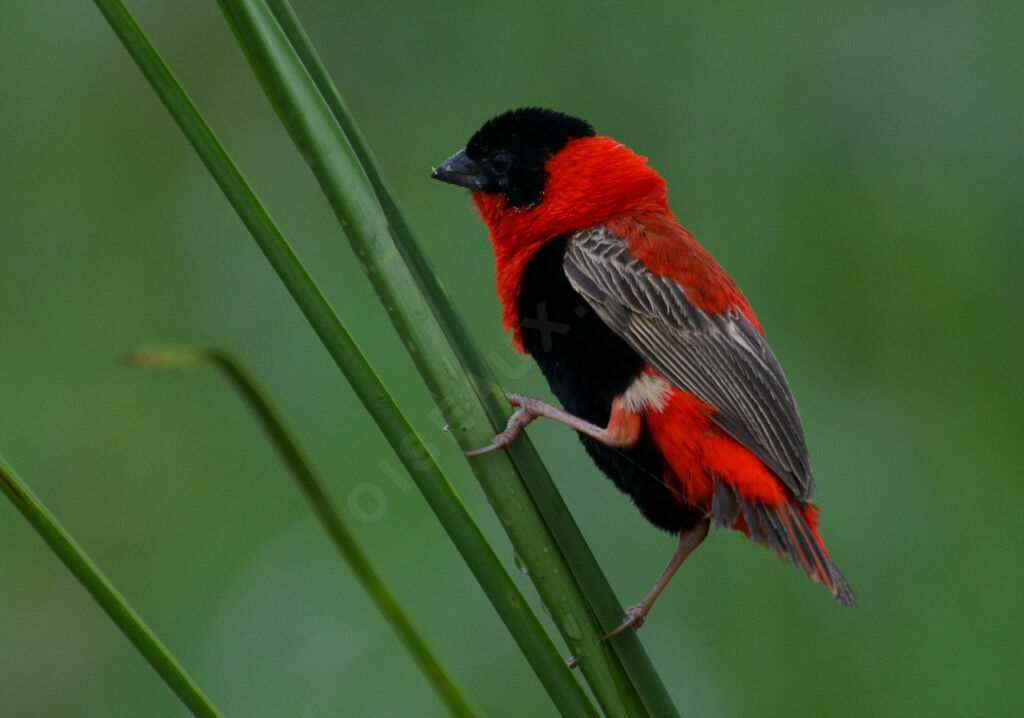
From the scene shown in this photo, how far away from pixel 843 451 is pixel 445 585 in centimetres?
126

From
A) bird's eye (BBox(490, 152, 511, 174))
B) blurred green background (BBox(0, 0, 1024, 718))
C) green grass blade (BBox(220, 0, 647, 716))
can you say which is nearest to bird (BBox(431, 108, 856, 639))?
bird's eye (BBox(490, 152, 511, 174))

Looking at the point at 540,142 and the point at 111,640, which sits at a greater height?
the point at 540,142

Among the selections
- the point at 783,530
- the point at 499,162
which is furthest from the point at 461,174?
the point at 783,530

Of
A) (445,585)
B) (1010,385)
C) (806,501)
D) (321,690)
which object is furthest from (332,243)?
(1010,385)

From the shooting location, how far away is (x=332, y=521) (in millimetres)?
1219

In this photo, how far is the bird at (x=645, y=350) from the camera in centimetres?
229

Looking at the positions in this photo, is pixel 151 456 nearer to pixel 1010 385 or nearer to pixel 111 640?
pixel 111 640

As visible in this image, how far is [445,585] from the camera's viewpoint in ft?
9.96

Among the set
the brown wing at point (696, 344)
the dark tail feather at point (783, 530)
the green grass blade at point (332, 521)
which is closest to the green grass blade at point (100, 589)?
the green grass blade at point (332, 521)

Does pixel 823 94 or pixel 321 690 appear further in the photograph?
pixel 823 94

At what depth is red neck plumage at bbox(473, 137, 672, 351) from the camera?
2.60 meters

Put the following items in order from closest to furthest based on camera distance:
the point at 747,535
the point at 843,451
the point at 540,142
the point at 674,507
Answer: the point at 747,535 → the point at 674,507 → the point at 540,142 → the point at 843,451

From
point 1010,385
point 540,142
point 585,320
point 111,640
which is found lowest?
point 1010,385

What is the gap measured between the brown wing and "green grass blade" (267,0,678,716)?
889 mm
